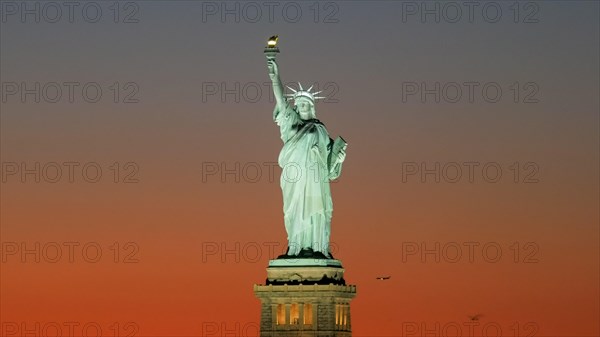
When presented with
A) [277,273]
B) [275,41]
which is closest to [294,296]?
[277,273]

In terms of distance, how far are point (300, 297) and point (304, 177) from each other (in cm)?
521

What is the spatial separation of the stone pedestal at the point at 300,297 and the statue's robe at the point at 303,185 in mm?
1182

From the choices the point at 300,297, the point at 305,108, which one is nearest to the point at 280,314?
the point at 300,297

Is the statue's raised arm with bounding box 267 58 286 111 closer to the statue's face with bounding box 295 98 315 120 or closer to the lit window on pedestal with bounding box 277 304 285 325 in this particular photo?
the statue's face with bounding box 295 98 315 120

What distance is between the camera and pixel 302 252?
13900 cm

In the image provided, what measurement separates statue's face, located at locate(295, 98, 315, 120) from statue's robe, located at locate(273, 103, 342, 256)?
32 cm

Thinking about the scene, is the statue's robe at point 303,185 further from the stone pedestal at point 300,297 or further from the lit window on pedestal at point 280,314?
the lit window on pedestal at point 280,314

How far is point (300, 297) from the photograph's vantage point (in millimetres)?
138500

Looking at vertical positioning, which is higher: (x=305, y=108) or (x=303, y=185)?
(x=305, y=108)

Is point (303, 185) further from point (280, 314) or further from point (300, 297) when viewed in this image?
point (280, 314)

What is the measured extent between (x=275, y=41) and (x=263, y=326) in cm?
1214

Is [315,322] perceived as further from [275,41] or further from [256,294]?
[275,41]

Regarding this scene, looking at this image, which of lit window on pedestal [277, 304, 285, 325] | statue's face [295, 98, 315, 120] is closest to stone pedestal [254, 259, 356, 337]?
lit window on pedestal [277, 304, 285, 325]

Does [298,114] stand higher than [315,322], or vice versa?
[298,114]
